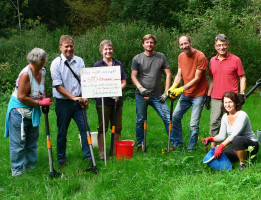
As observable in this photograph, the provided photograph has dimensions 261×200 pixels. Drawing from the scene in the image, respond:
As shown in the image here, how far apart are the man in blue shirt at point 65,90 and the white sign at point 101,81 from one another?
0.51 feet

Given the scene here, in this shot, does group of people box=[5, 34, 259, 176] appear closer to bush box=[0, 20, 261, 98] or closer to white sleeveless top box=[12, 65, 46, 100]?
white sleeveless top box=[12, 65, 46, 100]

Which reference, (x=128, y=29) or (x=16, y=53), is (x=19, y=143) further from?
(x=16, y=53)

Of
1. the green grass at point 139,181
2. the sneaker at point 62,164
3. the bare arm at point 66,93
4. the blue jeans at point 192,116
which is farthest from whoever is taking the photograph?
the blue jeans at point 192,116

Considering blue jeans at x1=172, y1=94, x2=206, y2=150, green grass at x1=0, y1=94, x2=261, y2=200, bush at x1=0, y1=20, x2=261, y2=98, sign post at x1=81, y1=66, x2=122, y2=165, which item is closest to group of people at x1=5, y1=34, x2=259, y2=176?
blue jeans at x1=172, y1=94, x2=206, y2=150

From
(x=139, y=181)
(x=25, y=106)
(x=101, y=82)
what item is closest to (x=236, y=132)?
(x=139, y=181)

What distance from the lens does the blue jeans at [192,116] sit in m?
5.73

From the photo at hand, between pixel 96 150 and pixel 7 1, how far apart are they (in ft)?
68.8

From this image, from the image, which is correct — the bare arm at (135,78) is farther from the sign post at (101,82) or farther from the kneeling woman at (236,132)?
the kneeling woman at (236,132)

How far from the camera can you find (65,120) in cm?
531

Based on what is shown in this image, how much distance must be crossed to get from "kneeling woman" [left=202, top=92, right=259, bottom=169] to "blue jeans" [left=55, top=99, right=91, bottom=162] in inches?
78.0

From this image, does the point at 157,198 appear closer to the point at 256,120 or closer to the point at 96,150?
the point at 96,150

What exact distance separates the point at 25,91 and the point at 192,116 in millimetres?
2821

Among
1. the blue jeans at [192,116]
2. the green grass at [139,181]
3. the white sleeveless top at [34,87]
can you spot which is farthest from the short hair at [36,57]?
the blue jeans at [192,116]

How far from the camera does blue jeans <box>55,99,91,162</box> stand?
17.3ft
